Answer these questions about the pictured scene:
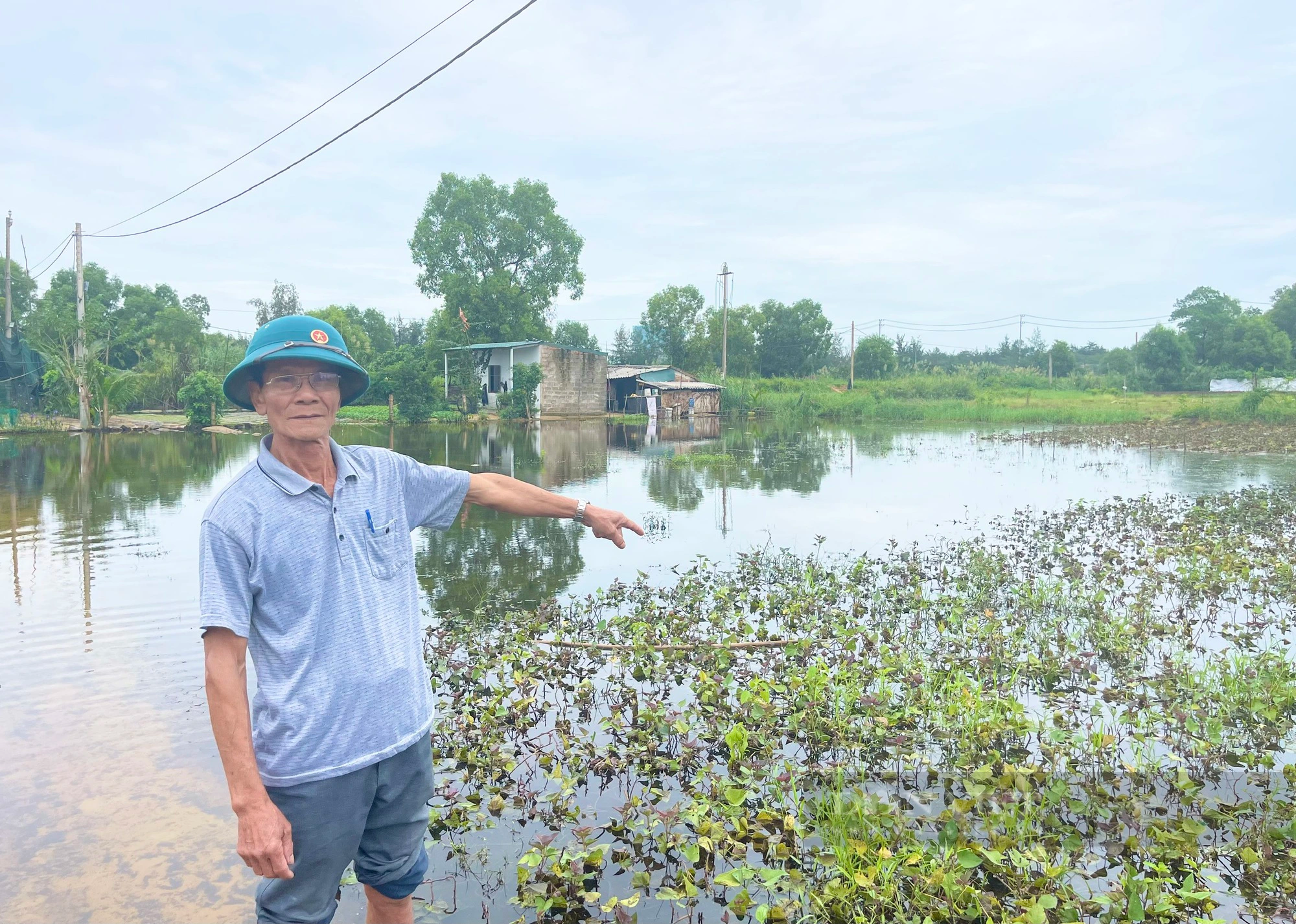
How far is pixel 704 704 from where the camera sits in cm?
492

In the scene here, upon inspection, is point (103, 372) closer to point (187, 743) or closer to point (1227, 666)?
point (187, 743)

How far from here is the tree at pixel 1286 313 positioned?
6150cm

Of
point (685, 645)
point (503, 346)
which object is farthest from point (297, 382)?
point (503, 346)

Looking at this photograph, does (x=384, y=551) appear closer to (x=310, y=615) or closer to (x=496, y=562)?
(x=310, y=615)

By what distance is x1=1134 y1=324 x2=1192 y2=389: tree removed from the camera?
54.1 meters

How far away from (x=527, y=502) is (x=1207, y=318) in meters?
74.9

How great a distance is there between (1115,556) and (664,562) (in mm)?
4758

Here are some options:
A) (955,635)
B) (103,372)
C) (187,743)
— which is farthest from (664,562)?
(103,372)

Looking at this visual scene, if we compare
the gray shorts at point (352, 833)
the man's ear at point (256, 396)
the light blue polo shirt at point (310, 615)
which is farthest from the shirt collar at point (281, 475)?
the gray shorts at point (352, 833)

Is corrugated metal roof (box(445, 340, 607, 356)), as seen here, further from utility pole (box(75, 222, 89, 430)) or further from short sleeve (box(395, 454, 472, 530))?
short sleeve (box(395, 454, 472, 530))

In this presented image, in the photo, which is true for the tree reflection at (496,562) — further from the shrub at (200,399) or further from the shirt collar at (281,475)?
the shrub at (200,399)

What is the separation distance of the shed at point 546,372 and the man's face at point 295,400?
36.7 metres

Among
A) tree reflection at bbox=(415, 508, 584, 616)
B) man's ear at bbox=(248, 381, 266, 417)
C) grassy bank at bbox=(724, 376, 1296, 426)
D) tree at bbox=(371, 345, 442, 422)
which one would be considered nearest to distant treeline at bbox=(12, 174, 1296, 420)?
tree at bbox=(371, 345, 442, 422)

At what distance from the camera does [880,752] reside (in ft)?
14.6
